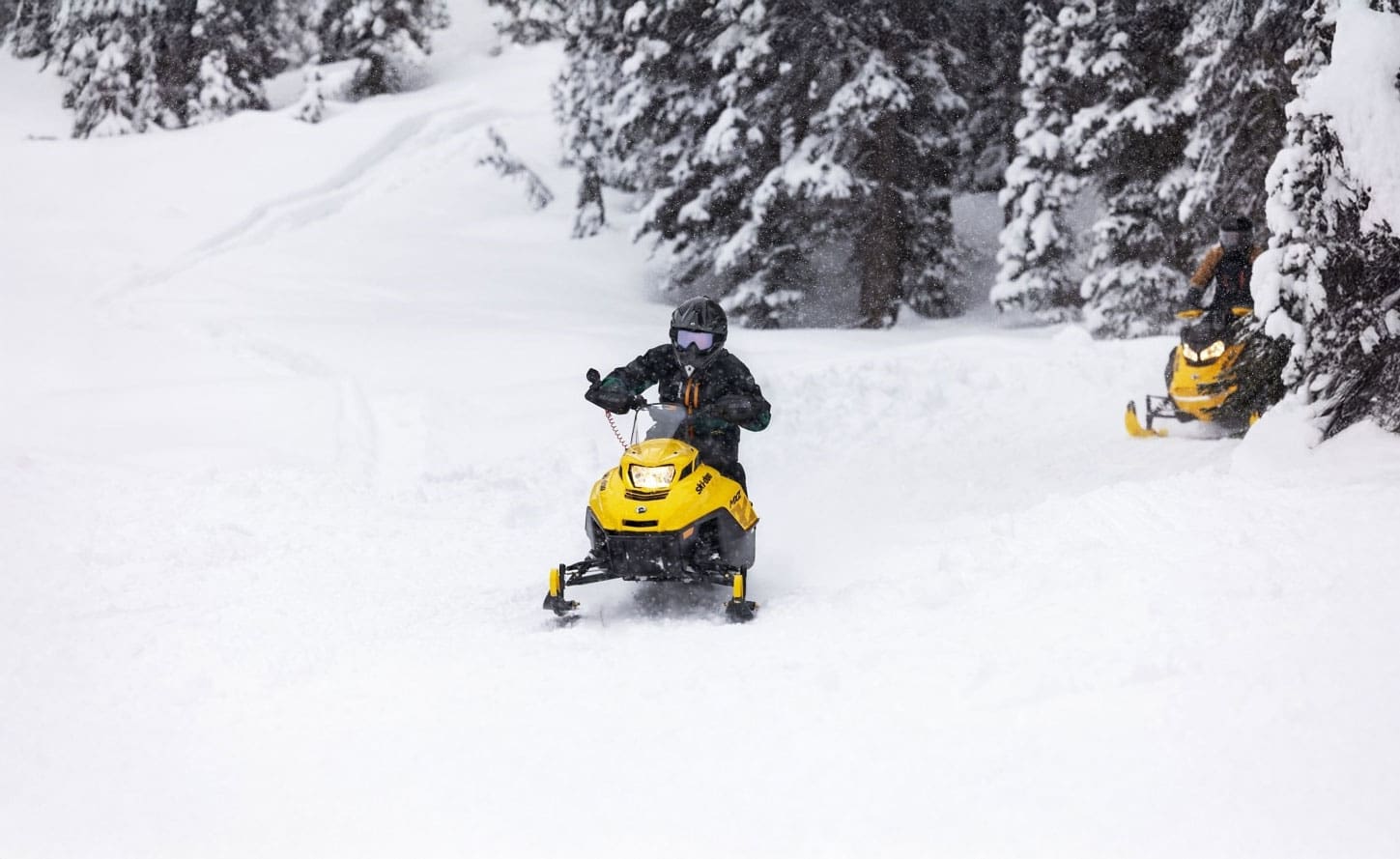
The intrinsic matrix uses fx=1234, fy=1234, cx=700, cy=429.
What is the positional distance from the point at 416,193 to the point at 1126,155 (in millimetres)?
15309

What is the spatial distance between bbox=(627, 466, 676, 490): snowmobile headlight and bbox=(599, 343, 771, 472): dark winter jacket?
0.41m

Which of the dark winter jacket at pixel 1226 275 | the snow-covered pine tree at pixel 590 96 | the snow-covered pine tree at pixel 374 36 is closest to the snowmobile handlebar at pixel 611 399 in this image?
the dark winter jacket at pixel 1226 275

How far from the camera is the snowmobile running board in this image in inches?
264

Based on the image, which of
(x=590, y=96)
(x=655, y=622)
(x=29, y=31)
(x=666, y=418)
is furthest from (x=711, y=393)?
(x=29, y=31)

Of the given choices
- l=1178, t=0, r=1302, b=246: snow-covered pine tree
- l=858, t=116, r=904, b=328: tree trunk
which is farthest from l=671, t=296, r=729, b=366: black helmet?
l=858, t=116, r=904, b=328: tree trunk

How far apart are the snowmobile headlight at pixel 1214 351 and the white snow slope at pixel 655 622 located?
78 centimetres

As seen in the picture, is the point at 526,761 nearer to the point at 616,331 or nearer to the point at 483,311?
the point at 616,331

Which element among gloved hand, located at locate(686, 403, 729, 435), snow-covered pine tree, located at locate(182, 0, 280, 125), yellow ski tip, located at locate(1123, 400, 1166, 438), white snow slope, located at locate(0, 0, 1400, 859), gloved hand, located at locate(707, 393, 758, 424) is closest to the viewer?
white snow slope, located at locate(0, 0, 1400, 859)

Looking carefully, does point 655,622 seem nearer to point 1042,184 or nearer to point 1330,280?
point 1330,280

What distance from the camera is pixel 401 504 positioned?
32.6 feet

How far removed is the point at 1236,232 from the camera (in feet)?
37.2

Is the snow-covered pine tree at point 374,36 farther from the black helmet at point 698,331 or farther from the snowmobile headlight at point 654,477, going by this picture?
the snowmobile headlight at point 654,477

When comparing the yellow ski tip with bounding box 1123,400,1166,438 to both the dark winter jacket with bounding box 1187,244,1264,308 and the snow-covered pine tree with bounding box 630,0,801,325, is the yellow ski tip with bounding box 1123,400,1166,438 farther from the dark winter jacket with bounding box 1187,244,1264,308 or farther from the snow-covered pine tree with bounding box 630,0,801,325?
the snow-covered pine tree with bounding box 630,0,801,325

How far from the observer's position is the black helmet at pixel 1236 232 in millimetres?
11352
